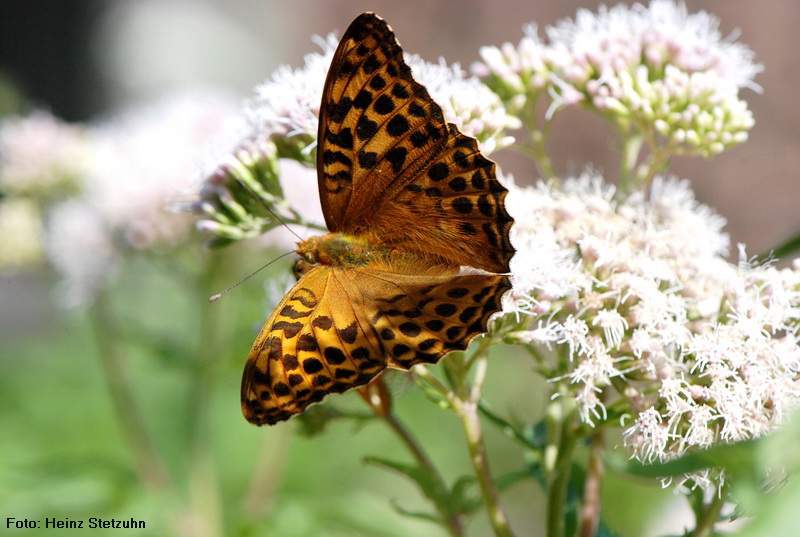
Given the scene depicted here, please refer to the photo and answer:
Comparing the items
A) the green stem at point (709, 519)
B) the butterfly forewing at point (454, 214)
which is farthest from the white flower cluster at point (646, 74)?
the green stem at point (709, 519)

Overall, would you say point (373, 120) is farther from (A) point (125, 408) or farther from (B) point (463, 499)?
(A) point (125, 408)

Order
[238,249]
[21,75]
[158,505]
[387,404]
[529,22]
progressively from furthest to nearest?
[21,75], [529,22], [238,249], [158,505], [387,404]

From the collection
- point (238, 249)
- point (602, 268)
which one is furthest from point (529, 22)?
point (602, 268)

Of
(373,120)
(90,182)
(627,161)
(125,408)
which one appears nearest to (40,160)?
(90,182)

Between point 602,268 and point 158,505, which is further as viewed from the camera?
point 158,505

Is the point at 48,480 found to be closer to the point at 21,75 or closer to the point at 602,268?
the point at 602,268

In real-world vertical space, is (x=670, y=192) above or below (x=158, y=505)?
above
